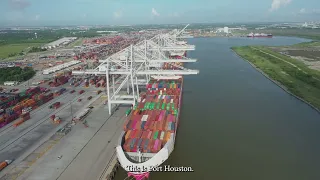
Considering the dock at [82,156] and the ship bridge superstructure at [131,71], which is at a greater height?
the ship bridge superstructure at [131,71]

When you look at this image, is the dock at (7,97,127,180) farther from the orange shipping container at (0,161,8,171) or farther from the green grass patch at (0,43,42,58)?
the green grass patch at (0,43,42,58)

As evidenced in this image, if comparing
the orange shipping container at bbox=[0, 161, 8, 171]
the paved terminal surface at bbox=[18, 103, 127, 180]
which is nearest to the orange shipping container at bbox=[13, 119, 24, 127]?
the paved terminal surface at bbox=[18, 103, 127, 180]

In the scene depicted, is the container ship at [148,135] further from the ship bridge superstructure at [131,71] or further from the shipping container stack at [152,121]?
the ship bridge superstructure at [131,71]

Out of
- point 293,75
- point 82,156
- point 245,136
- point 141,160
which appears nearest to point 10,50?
point 82,156

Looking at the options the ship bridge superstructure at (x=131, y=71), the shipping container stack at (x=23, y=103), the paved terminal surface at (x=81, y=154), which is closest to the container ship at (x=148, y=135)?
the paved terminal surface at (x=81, y=154)

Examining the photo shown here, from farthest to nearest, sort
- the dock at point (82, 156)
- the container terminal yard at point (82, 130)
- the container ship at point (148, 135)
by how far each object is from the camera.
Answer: the container terminal yard at point (82, 130)
the container ship at point (148, 135)
the dock at point (82, 156)

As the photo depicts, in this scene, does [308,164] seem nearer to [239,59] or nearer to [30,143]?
[30,143]

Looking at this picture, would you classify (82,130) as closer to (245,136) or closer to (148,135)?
(148,135)
